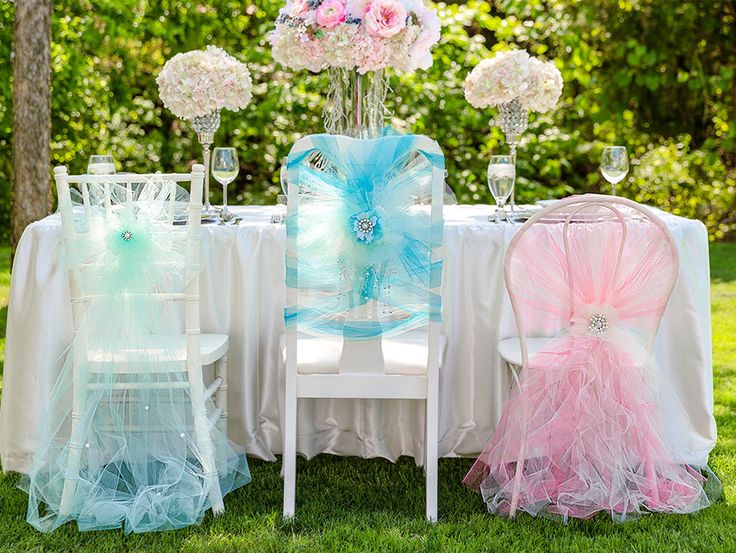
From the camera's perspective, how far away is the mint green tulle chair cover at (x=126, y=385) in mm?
2652

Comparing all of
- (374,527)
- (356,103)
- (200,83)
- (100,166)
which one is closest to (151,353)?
(100,166)

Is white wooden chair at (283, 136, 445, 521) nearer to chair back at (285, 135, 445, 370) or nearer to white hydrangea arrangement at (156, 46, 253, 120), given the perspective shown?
chair back at (285, 135, 445, 370)

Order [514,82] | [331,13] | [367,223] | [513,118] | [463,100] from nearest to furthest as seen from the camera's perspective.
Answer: [367,223], [331,13], [514,82], [513,118], [463,100]

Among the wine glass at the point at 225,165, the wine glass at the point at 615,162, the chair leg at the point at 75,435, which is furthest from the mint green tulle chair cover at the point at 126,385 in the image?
the wine glass at the point at 615,162

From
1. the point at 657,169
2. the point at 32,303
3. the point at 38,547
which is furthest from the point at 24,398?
the point at 657,169

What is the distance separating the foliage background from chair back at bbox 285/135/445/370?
3.48 m

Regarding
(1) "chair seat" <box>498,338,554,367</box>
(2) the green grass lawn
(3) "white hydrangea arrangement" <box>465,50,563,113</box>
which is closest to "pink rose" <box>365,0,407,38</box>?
(3) "white hydrangea arrangement" <box>465,50,563,113</box>

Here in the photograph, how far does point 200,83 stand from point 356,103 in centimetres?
49

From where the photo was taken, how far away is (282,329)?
10.2ft

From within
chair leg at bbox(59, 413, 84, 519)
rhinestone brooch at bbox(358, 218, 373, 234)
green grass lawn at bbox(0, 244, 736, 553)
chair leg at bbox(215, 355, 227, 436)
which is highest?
rhinestone brooch at bbox(358, 218, 373, 234)

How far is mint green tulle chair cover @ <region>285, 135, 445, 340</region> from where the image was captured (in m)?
2.54

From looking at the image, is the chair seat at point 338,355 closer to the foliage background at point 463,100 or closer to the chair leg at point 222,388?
the chair leg at point 222,388

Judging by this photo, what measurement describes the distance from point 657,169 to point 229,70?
6.35 m

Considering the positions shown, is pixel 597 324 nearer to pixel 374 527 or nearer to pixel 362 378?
pixel 362 378
